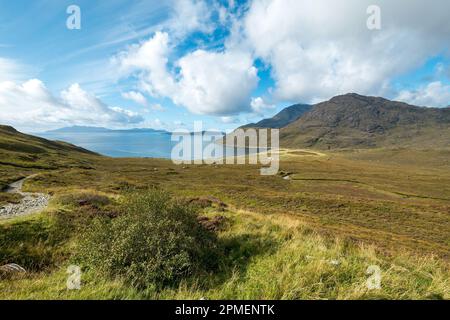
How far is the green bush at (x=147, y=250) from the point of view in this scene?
24.5 ft

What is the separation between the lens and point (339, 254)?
873cm

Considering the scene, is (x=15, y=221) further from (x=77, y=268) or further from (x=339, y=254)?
(x=339, y=254)

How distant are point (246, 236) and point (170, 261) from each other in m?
4.81

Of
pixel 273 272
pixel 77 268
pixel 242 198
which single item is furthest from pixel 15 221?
pixel 242 198

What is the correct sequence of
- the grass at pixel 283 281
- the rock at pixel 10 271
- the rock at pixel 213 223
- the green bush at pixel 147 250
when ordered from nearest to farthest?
the grass at pixel 283 281
the green bush at pixel 147 250
the rock at pixel 10 271
the rock at pixel 213 223

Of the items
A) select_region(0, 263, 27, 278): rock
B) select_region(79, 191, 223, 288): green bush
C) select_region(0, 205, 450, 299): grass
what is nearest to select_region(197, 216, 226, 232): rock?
Result: select_region(79, 191, 223, 288): green bush

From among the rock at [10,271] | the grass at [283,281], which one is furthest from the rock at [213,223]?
the rock at [10,271]

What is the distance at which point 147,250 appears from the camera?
812 cm

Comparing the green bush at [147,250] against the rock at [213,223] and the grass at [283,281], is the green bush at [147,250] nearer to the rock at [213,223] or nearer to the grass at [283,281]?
the grass at [283,281]

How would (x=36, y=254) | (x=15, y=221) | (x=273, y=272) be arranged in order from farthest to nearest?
(x=15, y=221), (x=36, y=254), (x=273, y=272)

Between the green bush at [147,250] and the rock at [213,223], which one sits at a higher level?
the green bush at [147,250]

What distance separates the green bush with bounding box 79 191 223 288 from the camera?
747cm

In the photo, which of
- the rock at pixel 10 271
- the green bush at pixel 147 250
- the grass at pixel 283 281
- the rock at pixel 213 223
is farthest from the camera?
the rock at pixel 213 223

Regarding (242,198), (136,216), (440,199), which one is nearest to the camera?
(136,216)
